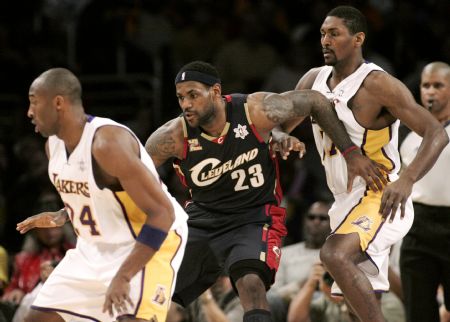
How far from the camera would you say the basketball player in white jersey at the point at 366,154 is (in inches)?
231

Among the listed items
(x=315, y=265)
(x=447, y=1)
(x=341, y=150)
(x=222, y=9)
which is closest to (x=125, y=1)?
(x=222, y=9)

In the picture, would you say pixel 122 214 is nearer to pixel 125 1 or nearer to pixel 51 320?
pixel 51 320

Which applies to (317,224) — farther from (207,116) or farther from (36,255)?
(36,255)

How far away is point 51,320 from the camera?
535cm

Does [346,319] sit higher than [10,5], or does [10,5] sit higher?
[10,5]

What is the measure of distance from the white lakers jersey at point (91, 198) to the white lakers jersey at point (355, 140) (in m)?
1.40

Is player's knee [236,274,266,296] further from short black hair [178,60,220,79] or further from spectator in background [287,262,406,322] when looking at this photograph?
spectator in background [287,262,406,322]

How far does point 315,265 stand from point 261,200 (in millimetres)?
1440

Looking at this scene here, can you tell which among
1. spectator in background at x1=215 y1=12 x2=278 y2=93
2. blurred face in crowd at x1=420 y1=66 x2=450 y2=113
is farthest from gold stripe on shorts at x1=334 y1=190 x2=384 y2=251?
spectator in background at x1=215 y1=12 x2=278 y2=93

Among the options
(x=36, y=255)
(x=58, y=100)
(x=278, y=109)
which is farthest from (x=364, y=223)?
(x=36, y=255)

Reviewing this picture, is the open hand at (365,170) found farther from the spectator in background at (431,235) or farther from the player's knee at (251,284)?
the spectator in background at (431,235)

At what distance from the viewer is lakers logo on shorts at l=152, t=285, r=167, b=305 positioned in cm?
511

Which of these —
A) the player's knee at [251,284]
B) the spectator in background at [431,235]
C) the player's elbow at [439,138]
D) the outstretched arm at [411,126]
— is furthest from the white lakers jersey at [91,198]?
the spectator in background at [431,235]

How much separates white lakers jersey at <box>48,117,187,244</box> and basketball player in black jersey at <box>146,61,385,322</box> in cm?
103
